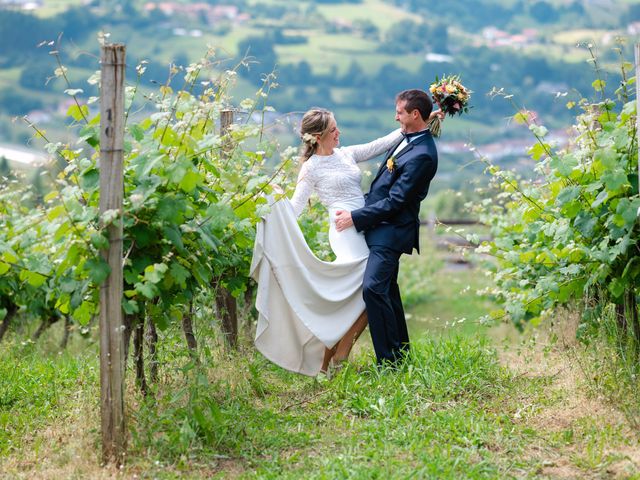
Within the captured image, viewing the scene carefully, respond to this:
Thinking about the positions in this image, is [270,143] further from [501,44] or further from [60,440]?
[501,44]

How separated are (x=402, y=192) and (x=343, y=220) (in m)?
0.47

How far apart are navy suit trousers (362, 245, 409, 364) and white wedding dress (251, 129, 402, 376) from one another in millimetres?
167

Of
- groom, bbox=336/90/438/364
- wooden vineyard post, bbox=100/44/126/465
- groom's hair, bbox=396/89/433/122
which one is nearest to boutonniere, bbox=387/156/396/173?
groom, bbox=336/90/438/364

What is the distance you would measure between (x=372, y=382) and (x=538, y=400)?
107cm

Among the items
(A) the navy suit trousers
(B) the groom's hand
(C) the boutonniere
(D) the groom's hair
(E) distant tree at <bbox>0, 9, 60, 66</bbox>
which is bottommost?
(E) distant tree at <bbox>0, 9, 60, 66</bbox>

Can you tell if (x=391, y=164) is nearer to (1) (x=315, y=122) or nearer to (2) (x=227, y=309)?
(1) (x=315, y=122)

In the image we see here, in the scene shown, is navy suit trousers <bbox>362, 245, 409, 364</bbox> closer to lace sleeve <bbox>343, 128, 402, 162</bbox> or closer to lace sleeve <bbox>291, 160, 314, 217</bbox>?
lace sleeve <bbox>291, 160, 314, 217</bbox>

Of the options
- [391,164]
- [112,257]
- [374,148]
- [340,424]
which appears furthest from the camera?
[374,148]

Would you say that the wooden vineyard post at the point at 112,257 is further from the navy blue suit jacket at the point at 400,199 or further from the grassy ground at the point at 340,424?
the navy blue suit jacket at the point at 400,199

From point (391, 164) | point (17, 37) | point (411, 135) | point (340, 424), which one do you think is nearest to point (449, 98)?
point (411, 135)

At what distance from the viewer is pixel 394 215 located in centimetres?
655

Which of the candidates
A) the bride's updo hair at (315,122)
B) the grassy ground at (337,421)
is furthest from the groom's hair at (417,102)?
the grassy ground at (337,421)

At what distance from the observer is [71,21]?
112 meters

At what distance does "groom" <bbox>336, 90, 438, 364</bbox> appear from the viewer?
21.2ft
